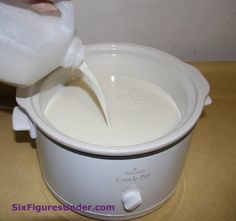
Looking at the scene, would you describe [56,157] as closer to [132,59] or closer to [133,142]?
[133,142]

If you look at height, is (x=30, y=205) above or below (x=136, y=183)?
below

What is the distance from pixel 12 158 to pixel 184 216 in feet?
1.26

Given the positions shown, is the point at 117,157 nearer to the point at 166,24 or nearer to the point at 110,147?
the point at 110,147

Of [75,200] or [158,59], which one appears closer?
[75,200]

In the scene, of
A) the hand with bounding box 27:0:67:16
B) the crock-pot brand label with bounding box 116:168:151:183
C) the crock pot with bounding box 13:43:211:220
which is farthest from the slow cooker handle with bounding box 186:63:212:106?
the hand with bounding box 27:0:67:16

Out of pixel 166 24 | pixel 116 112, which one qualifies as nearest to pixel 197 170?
pixel 116 112

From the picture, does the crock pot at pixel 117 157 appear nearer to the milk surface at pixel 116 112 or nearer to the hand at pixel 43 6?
the milk surface at pixel 116 112

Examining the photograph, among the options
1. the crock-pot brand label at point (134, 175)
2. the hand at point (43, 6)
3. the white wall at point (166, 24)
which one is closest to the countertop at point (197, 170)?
the white wall at point (166, 24)

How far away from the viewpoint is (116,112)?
29.3 inches

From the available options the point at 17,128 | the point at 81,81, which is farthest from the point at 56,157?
the point at 81,81

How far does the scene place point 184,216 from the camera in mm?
711

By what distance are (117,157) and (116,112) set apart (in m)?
0.22

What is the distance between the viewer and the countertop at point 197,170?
716mm

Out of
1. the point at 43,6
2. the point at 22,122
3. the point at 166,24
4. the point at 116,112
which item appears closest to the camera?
the point at 43,6
